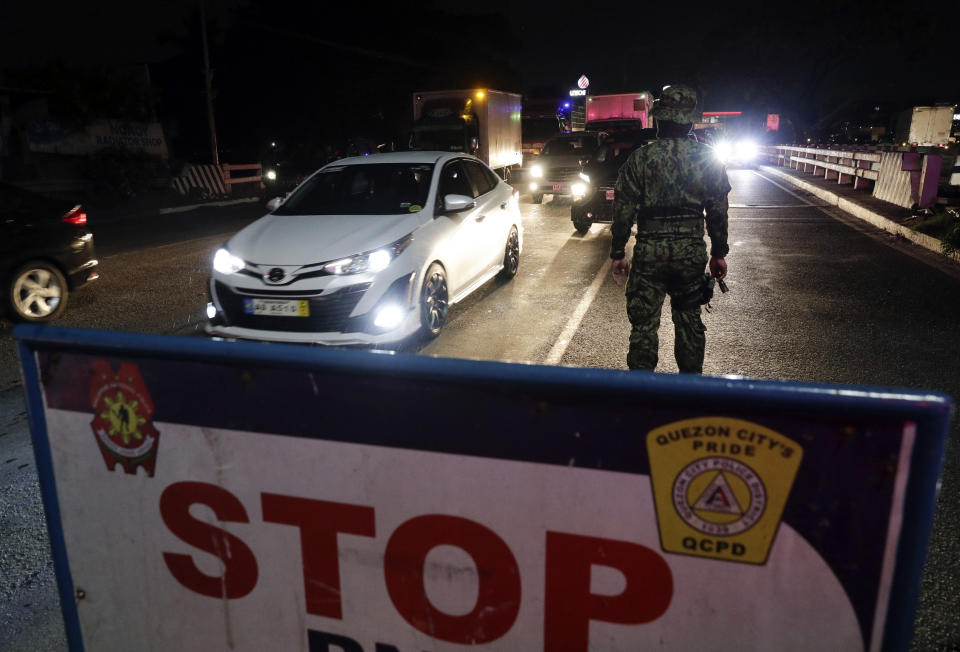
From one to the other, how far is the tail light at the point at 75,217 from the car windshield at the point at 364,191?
2.46 meters

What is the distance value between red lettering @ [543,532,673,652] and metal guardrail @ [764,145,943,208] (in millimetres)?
14410

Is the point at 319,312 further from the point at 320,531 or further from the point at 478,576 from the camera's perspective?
the point at 478,576

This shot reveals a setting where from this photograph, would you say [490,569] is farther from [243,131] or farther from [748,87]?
[748,87]

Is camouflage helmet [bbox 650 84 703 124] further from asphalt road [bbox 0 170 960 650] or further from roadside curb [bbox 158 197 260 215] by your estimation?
roadside curb [bbox 158 197 260 215]

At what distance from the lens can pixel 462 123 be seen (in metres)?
20.2

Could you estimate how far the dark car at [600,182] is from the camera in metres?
11.8

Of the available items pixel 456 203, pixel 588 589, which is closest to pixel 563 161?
pixel 456 203

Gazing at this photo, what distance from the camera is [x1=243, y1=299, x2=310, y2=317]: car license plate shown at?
5281 millimetres

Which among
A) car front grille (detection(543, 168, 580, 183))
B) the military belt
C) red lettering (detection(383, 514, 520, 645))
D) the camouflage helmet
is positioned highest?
the camouflage helmet

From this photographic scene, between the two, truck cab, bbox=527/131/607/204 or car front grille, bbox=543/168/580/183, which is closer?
car front grille, bbox=543/168/580/183

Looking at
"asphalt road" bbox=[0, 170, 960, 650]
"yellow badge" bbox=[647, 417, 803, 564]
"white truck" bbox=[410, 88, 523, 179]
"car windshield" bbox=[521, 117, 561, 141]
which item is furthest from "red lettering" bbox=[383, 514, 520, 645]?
"car windshield" bbox=[521, 117, 561, 141]

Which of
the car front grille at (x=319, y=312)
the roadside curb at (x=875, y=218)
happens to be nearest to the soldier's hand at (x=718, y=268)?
the car front grille at (x=319, y=312)

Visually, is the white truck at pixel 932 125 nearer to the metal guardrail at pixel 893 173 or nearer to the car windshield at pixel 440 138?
the metal guardrail at pixel 893 173

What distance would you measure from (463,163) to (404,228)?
2068 mm
